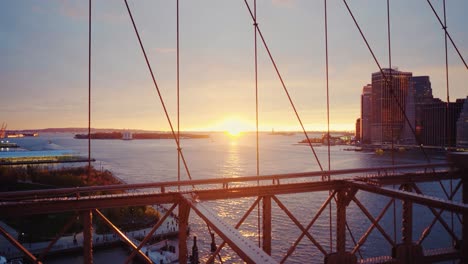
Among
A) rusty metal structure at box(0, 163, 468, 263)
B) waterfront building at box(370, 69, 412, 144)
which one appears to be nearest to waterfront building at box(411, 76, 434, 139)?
waterfront building at box(370, 69, 412, 144)

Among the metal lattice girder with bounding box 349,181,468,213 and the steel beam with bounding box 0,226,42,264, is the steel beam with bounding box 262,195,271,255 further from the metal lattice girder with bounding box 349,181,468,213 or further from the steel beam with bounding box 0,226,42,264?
the steel beam with bounding box 0,226,42,264

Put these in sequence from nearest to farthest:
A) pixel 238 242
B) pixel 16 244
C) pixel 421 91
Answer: pixel 238 242 < pixel 16 244 < pixel 421 91

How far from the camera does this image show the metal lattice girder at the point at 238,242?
7.90ft

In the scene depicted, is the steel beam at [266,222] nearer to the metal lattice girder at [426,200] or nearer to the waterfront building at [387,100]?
the metal lattice girder at [426,200]

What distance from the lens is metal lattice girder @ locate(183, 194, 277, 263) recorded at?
241 cm

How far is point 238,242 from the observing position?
2.81 metres

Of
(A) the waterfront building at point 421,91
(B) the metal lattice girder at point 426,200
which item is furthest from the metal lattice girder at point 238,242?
(A) the waterfront building at point 421,91

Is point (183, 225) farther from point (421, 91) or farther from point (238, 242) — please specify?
point (421, 91)

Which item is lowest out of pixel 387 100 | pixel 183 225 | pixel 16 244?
pixel 16 244

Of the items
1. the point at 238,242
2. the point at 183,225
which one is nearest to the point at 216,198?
the point at 183,225

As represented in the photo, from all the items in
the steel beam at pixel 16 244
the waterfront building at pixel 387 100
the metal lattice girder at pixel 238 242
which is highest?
the waterfront building at pixel 387 100

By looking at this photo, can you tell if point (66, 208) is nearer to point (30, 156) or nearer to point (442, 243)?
point (442, 243)

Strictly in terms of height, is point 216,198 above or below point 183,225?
above

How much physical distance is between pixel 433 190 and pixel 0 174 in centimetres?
5895
